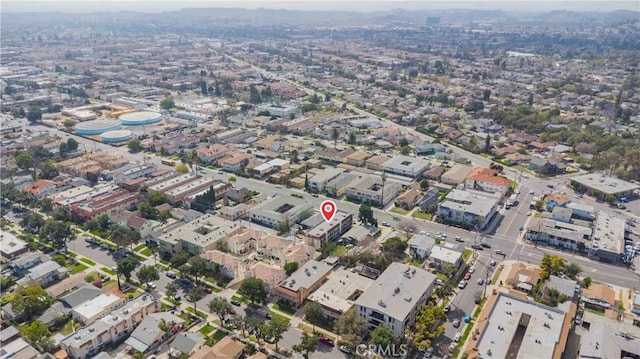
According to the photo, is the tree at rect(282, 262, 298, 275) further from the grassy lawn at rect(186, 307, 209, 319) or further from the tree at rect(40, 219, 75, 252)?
the tree at rect(40, 219, 75, 252)

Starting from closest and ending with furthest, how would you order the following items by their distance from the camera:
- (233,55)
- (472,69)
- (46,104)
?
1. (46,104)
2. (472,69)
3. (233,55)

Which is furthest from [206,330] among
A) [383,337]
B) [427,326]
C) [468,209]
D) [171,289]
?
[468,209]

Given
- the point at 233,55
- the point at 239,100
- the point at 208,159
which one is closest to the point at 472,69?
the point at 239,100

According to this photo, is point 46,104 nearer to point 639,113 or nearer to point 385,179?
point 385,179

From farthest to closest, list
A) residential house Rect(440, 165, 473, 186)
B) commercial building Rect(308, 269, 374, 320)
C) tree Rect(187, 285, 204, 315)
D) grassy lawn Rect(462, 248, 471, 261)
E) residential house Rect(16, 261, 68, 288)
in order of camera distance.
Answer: residential house Rect(440, 165, 473, 186)
grassy lawn Rect(462, 248, 471, 261)
residential house Rect(16, 261, 68, 288)
tree Rect(187, 285, 204, 315)
commercial building Rect(308, 269, 374, 320)

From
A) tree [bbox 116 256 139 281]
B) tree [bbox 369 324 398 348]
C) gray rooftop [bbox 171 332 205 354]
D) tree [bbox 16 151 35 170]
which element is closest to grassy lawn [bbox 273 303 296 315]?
gray rooftop [bbox 171 332 205 354]

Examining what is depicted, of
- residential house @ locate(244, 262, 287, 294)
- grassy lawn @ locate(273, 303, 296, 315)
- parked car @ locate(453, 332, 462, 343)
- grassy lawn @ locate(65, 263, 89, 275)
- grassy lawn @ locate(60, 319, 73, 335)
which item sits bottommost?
grassy lawn @ locate(60, 319, 73, 335)
